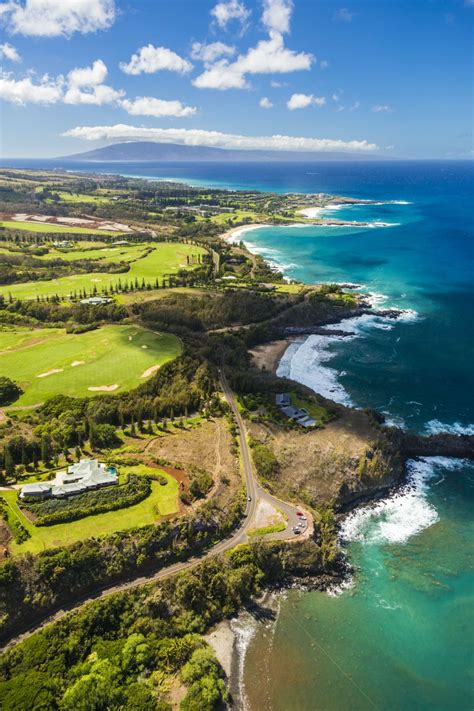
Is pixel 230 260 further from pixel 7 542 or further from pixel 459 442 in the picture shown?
pixel 7 542

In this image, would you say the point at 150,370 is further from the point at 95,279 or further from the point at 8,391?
the point at 95,279

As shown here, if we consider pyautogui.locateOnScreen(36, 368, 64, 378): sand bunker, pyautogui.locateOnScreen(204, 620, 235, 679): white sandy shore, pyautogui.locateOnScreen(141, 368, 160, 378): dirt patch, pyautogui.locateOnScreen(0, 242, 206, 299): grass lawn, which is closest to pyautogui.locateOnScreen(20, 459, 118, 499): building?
pyautogui.locateOnScreen(204, 620, 235, 679): white sandy shore

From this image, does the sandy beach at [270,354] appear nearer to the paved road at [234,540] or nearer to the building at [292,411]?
the building at [292,411]

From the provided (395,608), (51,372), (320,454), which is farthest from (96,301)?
(395,608)

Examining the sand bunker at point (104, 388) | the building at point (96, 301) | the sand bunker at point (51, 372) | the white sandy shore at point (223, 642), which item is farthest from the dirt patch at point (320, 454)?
the building at point (96, 301)

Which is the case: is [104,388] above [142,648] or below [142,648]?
above

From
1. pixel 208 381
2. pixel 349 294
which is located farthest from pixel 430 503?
pixel 349 294
